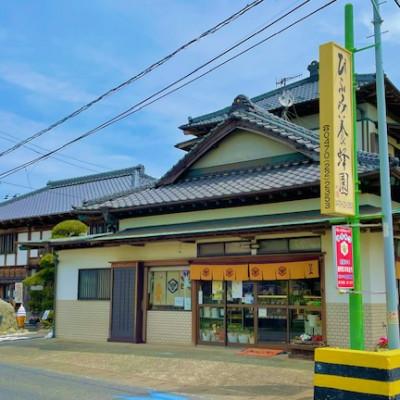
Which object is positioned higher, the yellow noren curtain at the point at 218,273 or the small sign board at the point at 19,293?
the yellow noren curtain at the point at 218,273

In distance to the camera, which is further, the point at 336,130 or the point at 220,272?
the point at 220,272

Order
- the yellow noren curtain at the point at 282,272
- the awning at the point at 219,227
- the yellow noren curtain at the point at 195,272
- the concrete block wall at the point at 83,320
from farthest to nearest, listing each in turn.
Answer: the concrete block wall at the point at 83,320 < the yellow noren curtain at the point at 195,272 < the yellow noren curtain at the point at 282,272 < the awning at the point at 219,227

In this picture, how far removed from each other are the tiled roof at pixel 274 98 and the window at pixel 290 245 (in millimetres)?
7592

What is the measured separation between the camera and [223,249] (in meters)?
15.8

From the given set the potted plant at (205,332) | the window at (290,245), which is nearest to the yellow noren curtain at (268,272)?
the window at (290,245)

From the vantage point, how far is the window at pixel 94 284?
61.0 feet

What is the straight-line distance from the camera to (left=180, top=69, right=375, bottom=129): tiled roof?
2157 centimetres

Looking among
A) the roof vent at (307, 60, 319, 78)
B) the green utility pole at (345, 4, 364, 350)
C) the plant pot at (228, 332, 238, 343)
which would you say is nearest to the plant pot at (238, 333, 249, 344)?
the plant pot at (228, 332, 238, 343)

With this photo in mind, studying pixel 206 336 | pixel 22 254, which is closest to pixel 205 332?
pixel 206 336

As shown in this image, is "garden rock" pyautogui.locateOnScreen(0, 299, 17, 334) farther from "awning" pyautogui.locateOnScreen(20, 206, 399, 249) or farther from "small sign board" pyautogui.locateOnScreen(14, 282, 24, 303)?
"awning" pyautogui.locateOnScreen(20, 206, 399, 249)

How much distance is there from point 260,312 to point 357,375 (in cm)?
792

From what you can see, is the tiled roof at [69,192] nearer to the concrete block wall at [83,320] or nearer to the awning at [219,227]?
the concrete block wall at [83,320]

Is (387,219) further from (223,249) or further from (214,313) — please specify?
(214,313)

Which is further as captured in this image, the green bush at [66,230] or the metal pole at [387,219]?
the green bush at [66,230]
